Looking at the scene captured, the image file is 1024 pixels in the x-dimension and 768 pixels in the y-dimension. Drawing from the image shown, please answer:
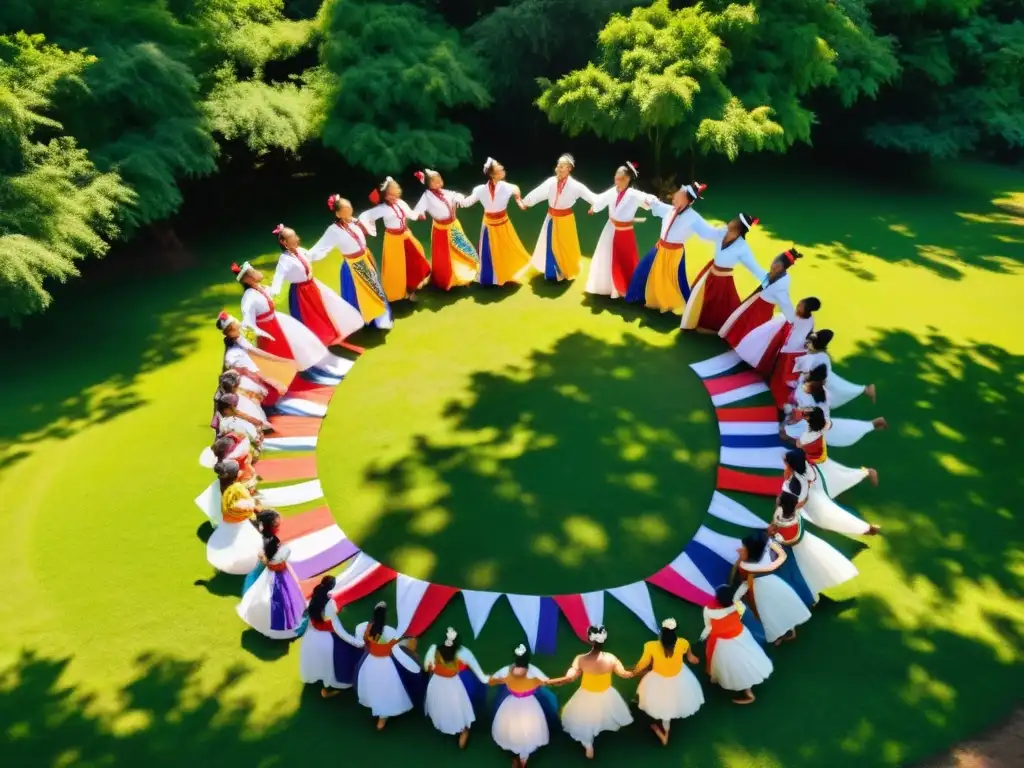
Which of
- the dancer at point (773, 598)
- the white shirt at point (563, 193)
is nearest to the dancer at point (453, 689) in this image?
the dancer at point (773, 598)

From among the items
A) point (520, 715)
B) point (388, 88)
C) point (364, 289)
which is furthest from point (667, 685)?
point (388, 88)

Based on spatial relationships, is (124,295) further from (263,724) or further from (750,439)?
(750,439)

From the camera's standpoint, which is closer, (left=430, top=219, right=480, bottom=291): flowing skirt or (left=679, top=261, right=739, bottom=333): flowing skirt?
(left=679, top=261, right=739, bottom=333): flowing skirt

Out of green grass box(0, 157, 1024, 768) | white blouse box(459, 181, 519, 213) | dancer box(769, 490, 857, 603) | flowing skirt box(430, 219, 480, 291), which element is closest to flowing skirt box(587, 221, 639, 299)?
green grass box(0, 157, 1024, 768)

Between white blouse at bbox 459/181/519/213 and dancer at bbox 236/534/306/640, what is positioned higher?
white blouse at bbox 459/181/519/213

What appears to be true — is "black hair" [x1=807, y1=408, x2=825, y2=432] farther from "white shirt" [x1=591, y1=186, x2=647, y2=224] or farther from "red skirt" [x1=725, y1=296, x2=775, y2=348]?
"white shirt" [x1=591, y1=186, x2=647, y2=224]

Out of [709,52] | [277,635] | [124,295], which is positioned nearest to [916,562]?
[277,635]
